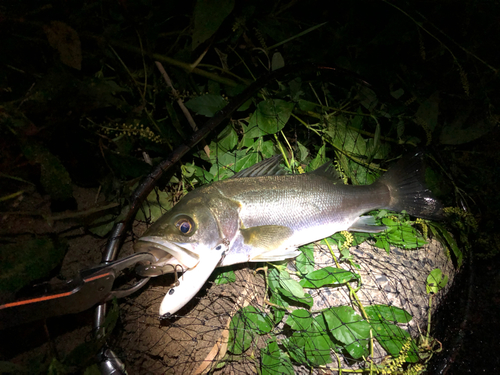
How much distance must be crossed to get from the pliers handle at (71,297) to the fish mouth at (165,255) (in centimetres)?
4

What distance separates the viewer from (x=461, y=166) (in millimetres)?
2188

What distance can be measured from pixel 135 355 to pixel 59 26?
2.25m

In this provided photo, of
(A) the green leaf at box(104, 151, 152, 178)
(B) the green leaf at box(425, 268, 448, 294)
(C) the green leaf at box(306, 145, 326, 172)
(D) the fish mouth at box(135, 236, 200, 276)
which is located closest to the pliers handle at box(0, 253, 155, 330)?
(D) the fish mouth at box(135, 236, 200, 276)

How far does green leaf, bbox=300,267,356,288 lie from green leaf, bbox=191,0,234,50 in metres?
1.79

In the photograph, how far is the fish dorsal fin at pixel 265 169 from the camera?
1.80 metres

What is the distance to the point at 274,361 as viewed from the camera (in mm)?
1730

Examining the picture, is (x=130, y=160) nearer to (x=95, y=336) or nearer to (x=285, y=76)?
(x=95, y=336)

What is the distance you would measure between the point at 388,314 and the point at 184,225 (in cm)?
160

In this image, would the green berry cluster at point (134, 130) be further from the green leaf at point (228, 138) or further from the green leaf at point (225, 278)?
the green leaf at point (225, 278)

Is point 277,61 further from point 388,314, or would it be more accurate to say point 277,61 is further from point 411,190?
point 388,314

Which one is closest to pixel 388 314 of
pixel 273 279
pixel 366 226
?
pixel 366 226

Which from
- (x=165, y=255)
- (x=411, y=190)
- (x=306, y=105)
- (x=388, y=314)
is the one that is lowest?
(x=388, y=314)

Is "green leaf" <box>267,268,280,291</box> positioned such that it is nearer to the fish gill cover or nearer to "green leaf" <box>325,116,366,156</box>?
the fish gill cover

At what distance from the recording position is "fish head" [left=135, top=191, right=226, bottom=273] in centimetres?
140
